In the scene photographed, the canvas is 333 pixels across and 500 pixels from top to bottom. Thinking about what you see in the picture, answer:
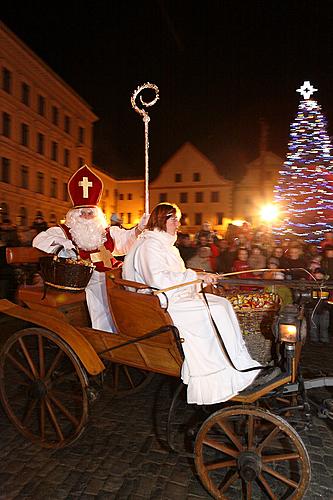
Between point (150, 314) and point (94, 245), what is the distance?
1701mm

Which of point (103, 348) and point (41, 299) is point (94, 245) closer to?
point (41, 299)

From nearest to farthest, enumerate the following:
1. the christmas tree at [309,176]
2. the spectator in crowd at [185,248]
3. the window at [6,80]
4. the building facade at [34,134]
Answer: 1. the spectator in crowd at [185,248]
2. the christmas tree at [309,176]
3. the window at [6,80]
4. the building facade at [34,134]

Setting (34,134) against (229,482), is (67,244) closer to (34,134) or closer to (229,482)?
(229,482)

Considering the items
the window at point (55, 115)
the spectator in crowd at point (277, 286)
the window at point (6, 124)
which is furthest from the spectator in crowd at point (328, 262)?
the window at point (55, 115)

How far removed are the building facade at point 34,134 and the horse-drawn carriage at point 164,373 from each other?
852 inches

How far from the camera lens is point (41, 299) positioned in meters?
3.77

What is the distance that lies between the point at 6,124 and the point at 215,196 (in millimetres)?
20305

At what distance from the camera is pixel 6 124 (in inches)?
1086

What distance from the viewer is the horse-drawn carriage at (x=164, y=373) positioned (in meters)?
2.76

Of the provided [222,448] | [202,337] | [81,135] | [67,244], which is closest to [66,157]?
[81,135]

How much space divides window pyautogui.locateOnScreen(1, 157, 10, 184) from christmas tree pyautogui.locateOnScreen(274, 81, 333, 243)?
19.0m

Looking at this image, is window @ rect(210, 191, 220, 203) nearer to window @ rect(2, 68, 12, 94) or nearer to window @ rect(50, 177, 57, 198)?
window @ rect(50, 177, 57, 198)

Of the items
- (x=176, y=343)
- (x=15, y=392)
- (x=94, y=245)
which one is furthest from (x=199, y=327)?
(x=15, y=392)

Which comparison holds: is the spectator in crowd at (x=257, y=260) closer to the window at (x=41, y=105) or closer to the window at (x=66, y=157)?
the window at (x=41, y=105)
